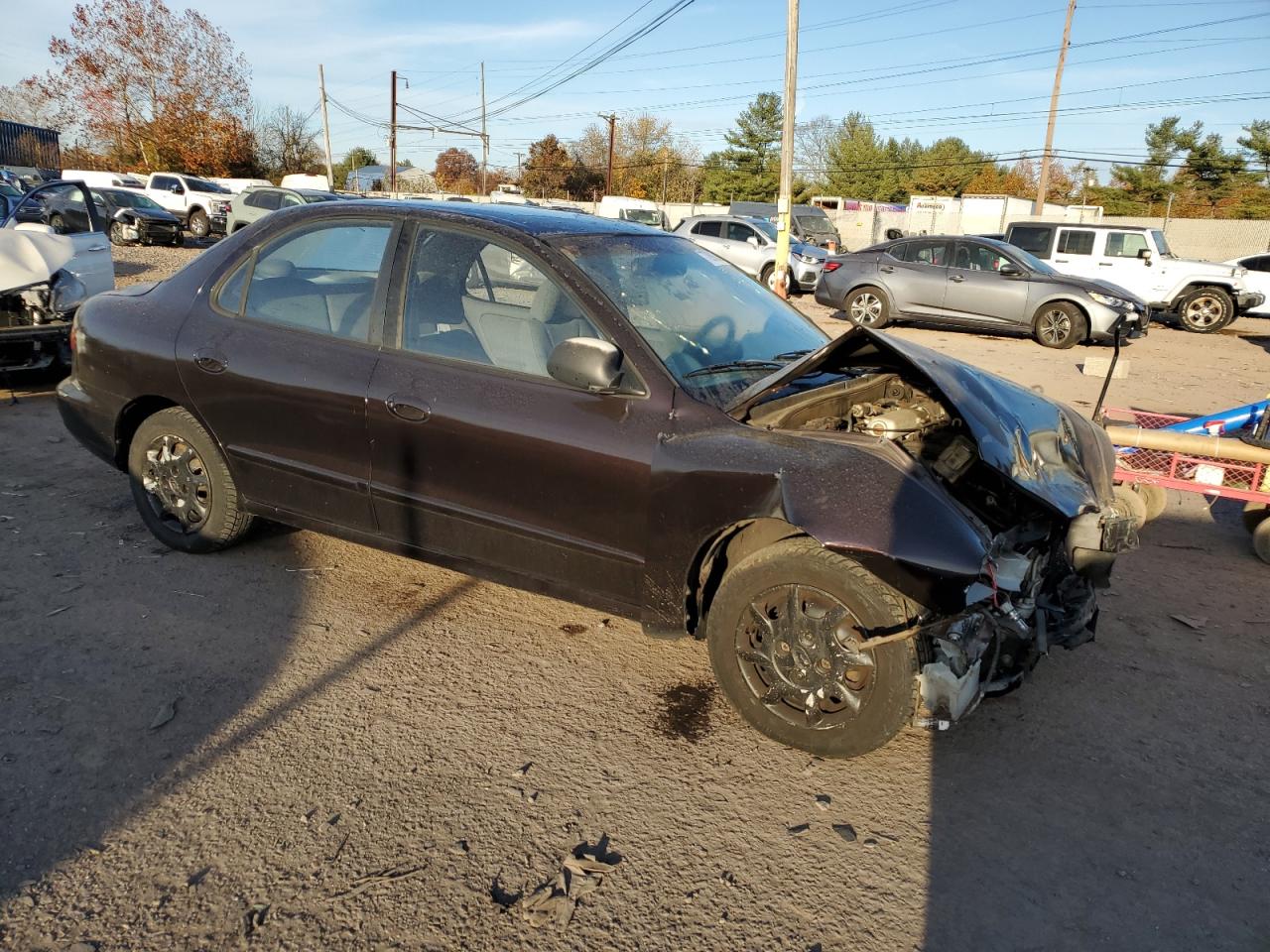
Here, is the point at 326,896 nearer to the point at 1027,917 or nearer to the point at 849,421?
the point at 1027,917

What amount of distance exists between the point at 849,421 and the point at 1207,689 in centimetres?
184

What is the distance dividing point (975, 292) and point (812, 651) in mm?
12784

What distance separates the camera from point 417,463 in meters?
3.56

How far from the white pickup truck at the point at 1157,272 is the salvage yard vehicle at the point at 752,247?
5.08 metres

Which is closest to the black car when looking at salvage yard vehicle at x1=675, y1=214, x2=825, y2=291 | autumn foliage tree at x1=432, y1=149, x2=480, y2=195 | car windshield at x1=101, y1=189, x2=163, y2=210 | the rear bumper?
car windshield at x1=101, y1=189, x2=163, y2=210

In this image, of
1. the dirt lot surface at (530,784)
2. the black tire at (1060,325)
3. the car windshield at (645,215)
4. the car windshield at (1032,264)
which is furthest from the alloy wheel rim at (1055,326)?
the car windshield at (645,215)

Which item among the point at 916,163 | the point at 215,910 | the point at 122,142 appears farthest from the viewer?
the point at 916,163

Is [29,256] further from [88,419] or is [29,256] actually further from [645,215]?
[645,215]

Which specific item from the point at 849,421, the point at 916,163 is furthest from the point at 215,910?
the point at 916,163

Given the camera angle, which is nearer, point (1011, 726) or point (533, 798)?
point (533, 798)

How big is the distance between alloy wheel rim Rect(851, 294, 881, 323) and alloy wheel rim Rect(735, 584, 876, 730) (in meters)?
12.9

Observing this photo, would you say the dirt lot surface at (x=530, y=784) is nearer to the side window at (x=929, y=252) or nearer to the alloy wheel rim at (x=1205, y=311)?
the side window at (x=929, y=252)

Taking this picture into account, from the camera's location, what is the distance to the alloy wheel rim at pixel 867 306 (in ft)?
49.3

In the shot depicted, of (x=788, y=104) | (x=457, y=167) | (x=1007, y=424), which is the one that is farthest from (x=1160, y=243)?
(x=457, y=167)
